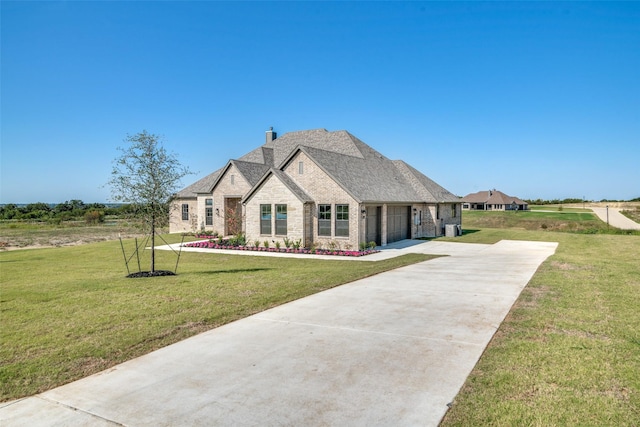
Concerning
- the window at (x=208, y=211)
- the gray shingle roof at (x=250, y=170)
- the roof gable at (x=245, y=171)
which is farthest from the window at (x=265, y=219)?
the window at (x=208, y=211)

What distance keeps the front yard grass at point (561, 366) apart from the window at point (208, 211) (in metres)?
25.4

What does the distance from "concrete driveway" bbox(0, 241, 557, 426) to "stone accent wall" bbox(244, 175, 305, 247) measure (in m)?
12.5

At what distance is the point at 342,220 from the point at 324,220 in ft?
3.68

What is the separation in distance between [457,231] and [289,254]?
52.1ft

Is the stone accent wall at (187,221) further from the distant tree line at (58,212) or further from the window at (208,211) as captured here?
the distant tree line at (58,212)

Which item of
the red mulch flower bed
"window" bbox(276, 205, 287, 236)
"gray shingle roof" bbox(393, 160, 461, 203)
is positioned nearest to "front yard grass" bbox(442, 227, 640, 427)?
the red mulch flower bed

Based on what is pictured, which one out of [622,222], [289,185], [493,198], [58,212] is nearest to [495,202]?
[493,198]

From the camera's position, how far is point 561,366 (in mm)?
5633

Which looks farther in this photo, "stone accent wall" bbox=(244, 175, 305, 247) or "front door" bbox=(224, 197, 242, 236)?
"front door" bbox=(224, 197, 242, 236)

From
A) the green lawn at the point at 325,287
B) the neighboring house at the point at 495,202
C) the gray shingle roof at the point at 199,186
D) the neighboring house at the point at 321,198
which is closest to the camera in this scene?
the green lawn at the point at 325,287

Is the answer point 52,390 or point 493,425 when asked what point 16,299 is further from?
point 493,425

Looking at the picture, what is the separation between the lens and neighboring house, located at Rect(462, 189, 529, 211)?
3770 inches

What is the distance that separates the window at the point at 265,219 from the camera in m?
23.2

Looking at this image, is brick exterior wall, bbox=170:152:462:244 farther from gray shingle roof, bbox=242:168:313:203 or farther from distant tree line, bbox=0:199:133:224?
distant tree line, bbox=0:199:133:224
